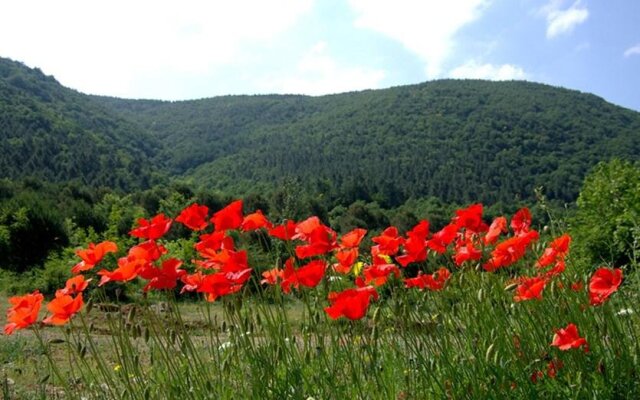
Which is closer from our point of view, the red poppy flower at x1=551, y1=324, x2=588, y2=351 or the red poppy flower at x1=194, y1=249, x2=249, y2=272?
the red poppy flower at x1=551, y1=324, x2=588, y2=351

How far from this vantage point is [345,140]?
3716 inches

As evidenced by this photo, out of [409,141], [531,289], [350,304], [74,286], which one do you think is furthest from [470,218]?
[409,141]

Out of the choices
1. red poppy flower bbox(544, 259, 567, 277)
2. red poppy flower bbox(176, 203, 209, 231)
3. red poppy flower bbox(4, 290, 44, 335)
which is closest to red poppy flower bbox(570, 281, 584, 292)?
red poppy flower bbox(544, 259, 567, 277)

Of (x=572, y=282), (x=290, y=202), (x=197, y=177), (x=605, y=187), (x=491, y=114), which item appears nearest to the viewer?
(x=572, y=282)

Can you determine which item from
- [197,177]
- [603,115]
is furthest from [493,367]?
[603,115]

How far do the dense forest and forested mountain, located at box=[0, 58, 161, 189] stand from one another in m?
0.20

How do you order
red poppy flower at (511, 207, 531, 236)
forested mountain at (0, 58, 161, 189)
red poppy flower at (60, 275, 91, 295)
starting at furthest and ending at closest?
forested mountain at (0, 58, 161, 189) → red poppy flower at (511, 207, 531, 236) → red poppy flower at (60, 275, 91, 295)

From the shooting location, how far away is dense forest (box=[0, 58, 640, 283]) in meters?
59.4

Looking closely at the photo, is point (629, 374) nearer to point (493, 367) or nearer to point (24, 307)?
point (493, 367)

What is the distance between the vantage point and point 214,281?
73.2 inches

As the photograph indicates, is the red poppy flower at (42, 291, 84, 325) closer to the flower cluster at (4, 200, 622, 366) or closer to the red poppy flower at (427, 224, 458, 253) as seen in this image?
the flower cluster at (4, 200, 622, 366)

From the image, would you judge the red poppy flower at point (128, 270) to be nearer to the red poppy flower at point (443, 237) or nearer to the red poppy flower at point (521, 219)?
the red poppy flower at point (443, 237)

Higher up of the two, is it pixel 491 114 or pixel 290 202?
pixel 491 114

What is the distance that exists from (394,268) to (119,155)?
74655mm
